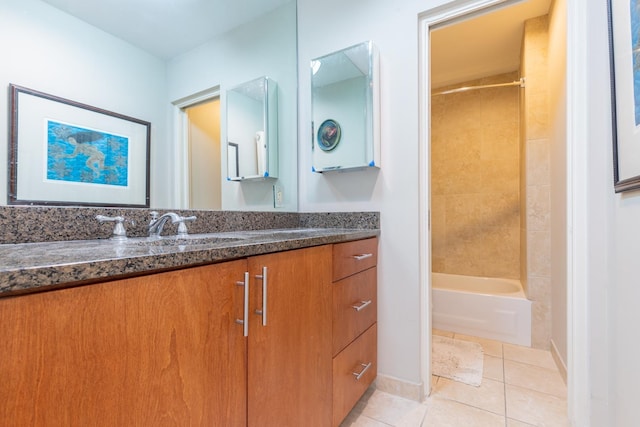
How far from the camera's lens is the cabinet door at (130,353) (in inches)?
15.7

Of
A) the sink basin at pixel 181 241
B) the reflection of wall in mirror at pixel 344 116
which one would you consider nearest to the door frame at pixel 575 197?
the reflection of wall in mirror at pixel 344 116

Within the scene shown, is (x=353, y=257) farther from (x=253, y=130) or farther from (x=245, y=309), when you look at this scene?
(x=253, y=130)

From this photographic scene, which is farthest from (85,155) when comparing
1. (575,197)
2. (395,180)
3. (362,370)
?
(575,197)

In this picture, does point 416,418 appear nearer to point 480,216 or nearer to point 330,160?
point 330,160

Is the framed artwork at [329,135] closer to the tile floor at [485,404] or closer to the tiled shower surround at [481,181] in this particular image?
the tile floor at [485,404]

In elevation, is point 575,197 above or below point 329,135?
below

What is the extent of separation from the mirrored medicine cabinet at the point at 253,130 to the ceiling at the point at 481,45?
1.18m

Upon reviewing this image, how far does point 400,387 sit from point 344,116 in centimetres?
153

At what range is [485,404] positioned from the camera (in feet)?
4.60

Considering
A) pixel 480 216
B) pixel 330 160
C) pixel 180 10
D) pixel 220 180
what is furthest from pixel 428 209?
pixel 480 216

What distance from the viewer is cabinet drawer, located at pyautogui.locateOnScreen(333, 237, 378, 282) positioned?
1152 millimetres

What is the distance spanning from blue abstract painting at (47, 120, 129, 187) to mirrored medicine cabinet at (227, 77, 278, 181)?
53 cm

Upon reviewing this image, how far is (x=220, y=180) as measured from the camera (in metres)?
1.46

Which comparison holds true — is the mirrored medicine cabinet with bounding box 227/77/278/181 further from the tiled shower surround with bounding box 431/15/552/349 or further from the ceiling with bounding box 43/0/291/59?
the tiled shower surround with bounding box 431/15/552/349
